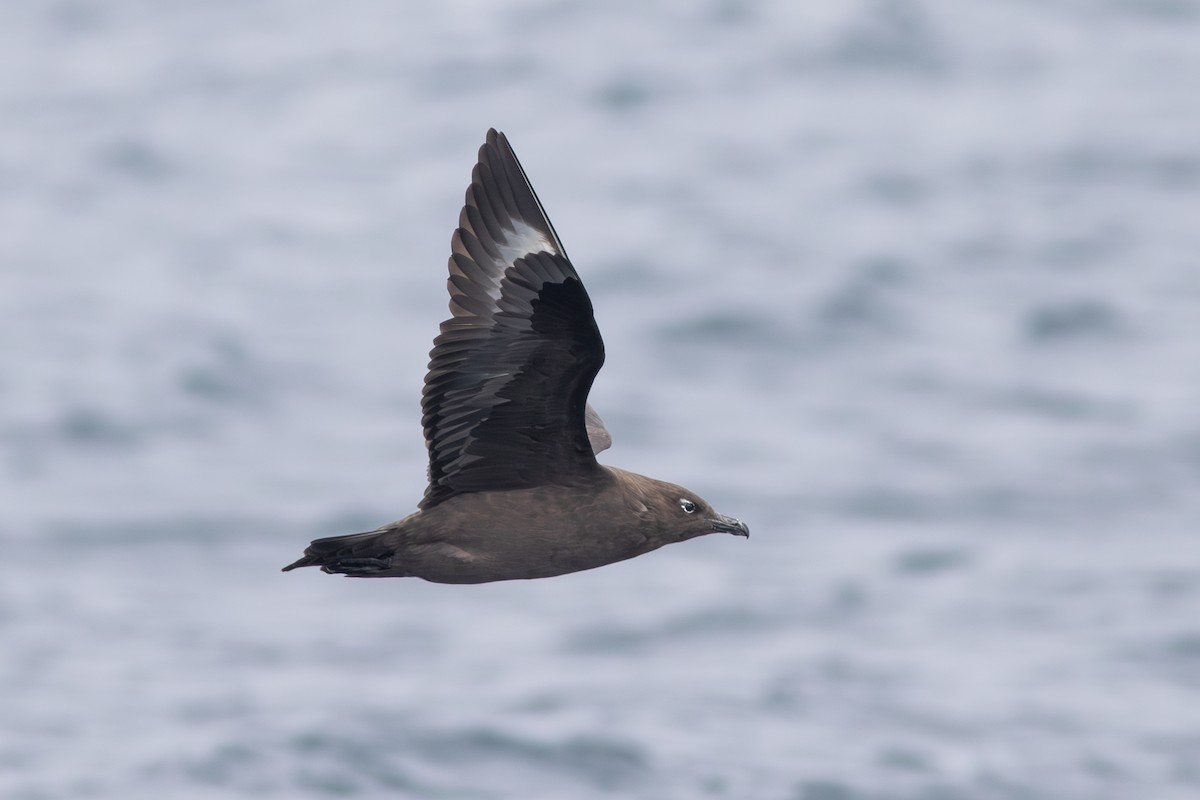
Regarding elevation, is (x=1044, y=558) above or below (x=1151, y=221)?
below

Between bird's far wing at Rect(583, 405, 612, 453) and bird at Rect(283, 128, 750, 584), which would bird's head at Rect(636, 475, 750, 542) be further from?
bird's far wing at Rect(583, 405, 612, 453)

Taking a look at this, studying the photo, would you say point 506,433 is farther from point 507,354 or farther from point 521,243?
point 521,243

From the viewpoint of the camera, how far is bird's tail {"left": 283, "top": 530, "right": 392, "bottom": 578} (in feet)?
29.8

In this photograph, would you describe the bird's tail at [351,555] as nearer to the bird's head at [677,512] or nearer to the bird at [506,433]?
the bird at [506,433]

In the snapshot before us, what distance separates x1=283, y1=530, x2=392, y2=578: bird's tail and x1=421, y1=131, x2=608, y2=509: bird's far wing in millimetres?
410

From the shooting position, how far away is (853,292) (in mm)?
42250

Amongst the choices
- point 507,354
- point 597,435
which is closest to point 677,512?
point 507,354

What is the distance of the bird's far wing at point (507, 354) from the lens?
9047mm

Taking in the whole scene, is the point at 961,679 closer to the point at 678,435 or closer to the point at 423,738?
the point at 678,435

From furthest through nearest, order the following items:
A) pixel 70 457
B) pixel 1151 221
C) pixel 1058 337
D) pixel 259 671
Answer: pixel 1151 221 → pixel 1058 337 → pixel 70 457 → pixel 259 671

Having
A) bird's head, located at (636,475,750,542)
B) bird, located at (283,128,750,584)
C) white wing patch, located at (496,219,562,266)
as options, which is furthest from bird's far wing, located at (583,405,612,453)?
white wing patch, located at (496,219,562,266)

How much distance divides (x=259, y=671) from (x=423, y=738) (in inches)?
205

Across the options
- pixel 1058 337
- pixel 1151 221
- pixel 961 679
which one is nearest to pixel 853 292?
pixel 1058 337

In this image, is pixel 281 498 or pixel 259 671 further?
pixel 281 498
